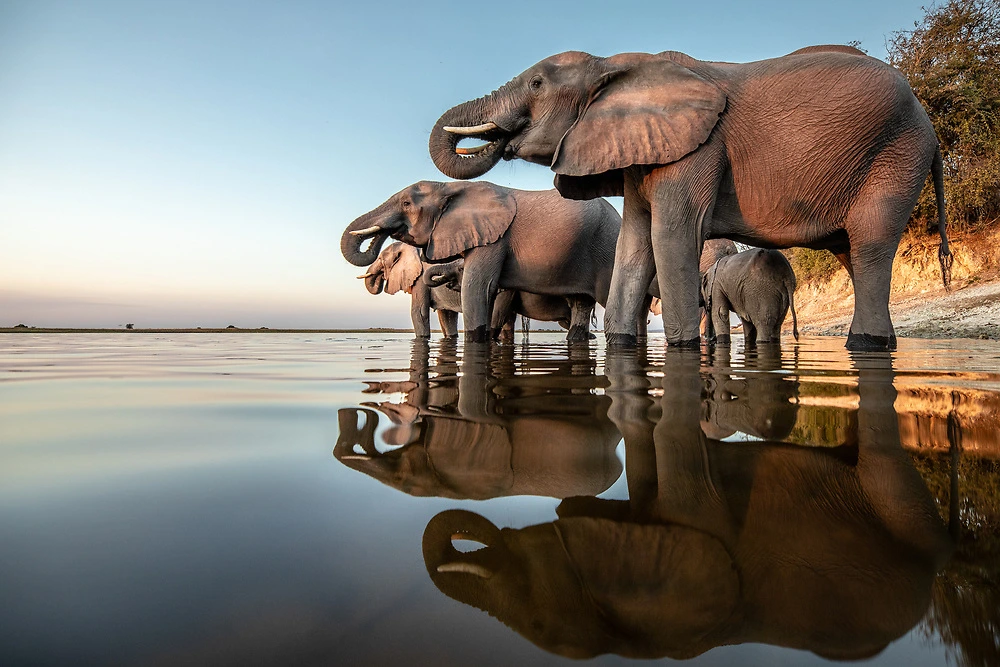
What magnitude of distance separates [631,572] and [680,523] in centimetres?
12

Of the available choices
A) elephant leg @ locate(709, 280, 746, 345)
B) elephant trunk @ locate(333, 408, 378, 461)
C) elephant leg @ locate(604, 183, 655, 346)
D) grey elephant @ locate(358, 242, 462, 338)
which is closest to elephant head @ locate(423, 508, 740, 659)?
elephant trunk @ locate(333, 408, 378, 461)

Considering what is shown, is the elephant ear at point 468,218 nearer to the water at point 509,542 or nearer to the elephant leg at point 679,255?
the elephant leg at point 679,255

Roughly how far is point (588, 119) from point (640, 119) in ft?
1.41

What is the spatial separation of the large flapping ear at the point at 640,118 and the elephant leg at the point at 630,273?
2.29 ft

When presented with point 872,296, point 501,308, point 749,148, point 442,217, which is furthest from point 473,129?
point 501,308

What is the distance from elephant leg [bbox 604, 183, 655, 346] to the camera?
5.25m

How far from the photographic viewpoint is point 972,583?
0.45 m

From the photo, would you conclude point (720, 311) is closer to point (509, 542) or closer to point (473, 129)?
point (473, 129)

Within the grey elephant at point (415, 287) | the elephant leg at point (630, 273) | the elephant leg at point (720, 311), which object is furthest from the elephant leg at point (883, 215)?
the grey elephant at point (415, 287)

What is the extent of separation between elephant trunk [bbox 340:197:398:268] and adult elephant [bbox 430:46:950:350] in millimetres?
3632

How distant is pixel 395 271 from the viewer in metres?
14.6

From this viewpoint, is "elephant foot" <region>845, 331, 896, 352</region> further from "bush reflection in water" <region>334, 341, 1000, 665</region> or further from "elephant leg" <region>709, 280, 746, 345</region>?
"elephant leg" <region>709, 280, 746, 345</region>

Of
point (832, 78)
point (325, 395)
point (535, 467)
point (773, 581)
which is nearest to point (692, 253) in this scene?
point (832, 78)

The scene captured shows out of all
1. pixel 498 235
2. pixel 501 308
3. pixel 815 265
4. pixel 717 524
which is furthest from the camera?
pixel 815 265
